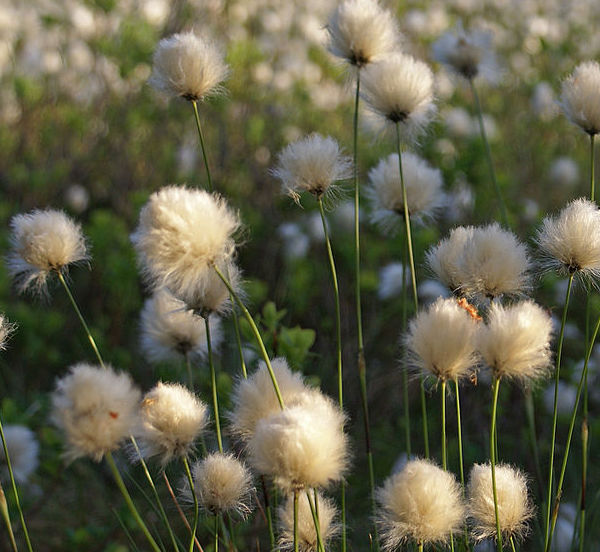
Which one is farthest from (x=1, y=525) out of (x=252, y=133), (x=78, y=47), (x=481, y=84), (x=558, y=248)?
(x=481, y=84)

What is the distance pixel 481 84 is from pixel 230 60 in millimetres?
2023

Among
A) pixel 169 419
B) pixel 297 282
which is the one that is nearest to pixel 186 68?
pixel 169 419

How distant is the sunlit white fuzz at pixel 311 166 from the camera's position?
1.22m

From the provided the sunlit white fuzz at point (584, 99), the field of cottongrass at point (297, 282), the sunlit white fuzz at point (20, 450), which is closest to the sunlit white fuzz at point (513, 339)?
the field of cottongrass at point (297, 282)

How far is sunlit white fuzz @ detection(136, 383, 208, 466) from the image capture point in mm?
971

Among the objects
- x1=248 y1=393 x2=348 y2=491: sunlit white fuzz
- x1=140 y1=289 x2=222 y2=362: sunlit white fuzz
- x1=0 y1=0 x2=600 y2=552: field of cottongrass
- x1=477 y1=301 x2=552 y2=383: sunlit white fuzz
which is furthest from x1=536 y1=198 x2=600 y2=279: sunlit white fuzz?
x1=140 y1=289 x2=222 y2=362: sunlit white fuzz

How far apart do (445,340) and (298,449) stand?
0.71 feet

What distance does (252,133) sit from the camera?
11.2 ft

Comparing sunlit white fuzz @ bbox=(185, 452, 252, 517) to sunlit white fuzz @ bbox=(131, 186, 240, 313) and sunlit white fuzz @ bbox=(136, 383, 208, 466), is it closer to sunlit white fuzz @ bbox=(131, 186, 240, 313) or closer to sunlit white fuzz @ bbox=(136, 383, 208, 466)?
sunlit white fuzz @ bbox=(136, 383, 208, 466)

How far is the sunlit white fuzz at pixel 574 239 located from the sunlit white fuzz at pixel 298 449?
0.42m

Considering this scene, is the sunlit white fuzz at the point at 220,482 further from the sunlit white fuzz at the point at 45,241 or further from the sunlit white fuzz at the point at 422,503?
the sunlit white fuzz at the point at 45,241

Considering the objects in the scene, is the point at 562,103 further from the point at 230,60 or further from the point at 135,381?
the point at 230,60

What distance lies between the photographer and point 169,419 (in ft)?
3.19

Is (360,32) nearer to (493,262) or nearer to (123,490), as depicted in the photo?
(493,262)
